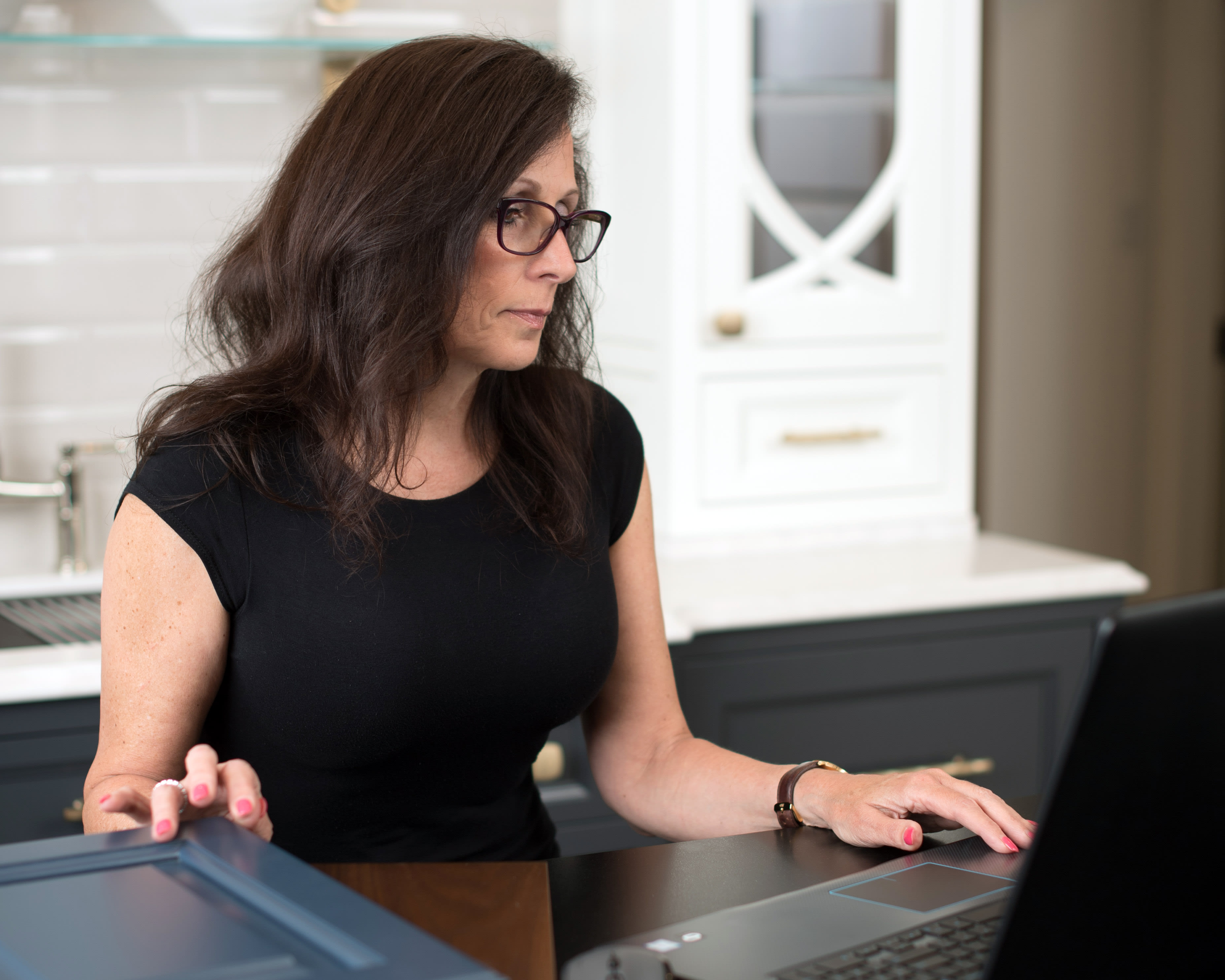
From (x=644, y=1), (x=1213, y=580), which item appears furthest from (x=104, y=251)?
(x=1213, y=580)

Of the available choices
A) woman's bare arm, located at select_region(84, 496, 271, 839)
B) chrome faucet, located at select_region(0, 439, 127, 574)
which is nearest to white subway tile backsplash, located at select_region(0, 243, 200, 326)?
chrome faucet, located at select_region(0, 439, 127, 574)

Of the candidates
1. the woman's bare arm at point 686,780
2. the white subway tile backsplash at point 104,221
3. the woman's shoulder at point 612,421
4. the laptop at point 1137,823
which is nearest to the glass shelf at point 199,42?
→ the white subway tile backsplash at point 104,221

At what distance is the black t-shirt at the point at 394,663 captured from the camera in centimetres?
113

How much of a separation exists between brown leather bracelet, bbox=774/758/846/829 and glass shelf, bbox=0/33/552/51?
4.07 feet

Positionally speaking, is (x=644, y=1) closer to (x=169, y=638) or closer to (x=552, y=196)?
(x=552, y=196)

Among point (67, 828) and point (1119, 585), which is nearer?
point (67, 828)

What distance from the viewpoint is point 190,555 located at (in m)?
1.10

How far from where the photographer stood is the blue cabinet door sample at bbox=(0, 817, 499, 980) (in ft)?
1.93

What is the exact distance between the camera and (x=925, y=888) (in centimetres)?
84

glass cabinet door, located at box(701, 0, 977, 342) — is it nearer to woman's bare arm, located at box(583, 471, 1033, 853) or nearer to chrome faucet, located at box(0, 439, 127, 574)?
woman's bare arm, located at box(583, 471, 1033, 853)

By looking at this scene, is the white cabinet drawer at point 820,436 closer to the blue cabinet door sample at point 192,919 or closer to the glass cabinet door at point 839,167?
the glass cabinet door at point 839,167

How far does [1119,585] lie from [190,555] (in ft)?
5.06

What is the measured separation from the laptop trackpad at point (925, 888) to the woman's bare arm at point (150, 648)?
55 centimetres

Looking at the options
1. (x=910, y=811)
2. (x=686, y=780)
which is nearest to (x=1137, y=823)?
(x=910, y=811)
